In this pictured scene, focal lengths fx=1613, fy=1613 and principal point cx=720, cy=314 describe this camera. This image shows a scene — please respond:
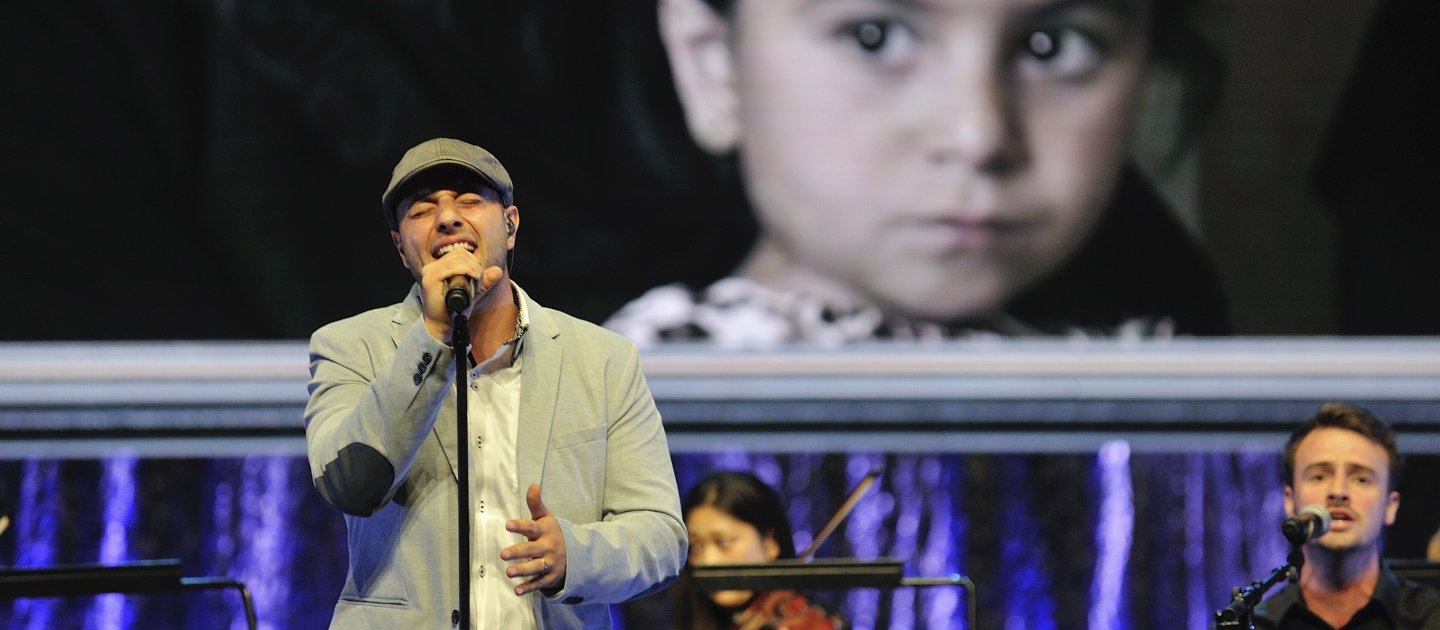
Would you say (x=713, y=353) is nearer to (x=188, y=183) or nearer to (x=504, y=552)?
(x=188, y=183)

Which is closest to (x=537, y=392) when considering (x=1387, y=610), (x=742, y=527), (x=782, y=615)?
(x=1387, y=610)

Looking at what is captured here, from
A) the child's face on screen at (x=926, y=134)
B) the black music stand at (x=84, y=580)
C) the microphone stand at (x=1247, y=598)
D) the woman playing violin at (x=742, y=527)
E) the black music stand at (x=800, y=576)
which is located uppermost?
the child's face on screen at (x=926, y=134)

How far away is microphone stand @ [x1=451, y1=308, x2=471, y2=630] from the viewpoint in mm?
1848

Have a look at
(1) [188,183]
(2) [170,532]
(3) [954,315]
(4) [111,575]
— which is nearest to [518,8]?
(1) [188,183]

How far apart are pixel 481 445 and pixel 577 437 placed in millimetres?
127

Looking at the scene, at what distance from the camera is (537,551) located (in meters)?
1.84

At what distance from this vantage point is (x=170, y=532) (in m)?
4.95

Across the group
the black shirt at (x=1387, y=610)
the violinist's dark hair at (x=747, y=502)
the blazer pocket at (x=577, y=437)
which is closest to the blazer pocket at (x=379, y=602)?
the blazer pocket at (x=577, y=437)

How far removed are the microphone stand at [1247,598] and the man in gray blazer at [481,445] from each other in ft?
2.68

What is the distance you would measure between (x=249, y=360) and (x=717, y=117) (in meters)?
1.58

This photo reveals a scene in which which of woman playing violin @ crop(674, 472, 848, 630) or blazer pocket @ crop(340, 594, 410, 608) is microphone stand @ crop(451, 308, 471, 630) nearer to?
blazer pocket @ crop(340, 594, 410, 608)

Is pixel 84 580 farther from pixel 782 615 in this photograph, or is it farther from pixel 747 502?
pixel 747 502

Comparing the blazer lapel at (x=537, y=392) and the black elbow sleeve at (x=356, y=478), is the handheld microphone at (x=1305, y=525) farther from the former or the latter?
the black elbow sleeve at (x=356, y=478)

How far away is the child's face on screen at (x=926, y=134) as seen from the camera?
4.80 metres
